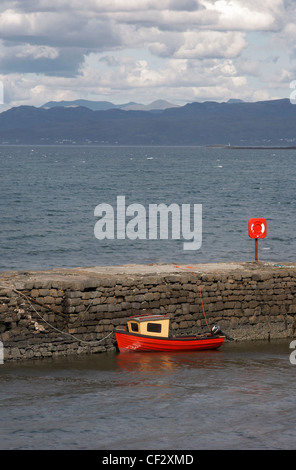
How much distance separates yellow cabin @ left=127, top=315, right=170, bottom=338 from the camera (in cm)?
2358

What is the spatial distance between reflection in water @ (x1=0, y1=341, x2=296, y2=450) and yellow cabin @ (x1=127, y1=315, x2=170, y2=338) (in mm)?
678

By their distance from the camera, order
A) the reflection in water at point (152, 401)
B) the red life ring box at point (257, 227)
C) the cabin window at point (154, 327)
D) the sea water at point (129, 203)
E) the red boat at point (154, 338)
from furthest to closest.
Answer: the sea water at point (129, 203)
the red life ring box at point (257, 227)
the cabin window at point (154, 327)
the red boat at point (154, 338)
the reflection in water at point (152, 401)

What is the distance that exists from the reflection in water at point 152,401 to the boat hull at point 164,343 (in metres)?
0.22

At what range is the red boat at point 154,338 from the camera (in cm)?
2355

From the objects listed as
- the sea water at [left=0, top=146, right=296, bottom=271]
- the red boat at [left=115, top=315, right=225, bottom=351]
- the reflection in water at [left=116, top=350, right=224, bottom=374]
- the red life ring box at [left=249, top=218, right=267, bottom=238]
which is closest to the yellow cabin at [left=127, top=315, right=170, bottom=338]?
the red boat at [left=115, top=315, right=225, bottom=351]

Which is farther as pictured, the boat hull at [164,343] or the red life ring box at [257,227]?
the red life ring box at [257,227]

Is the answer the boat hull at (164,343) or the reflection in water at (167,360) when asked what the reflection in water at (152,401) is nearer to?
the reflection in water at (167,360)

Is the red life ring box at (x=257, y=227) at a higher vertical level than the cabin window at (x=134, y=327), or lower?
higher

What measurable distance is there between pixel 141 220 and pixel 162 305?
4010cm

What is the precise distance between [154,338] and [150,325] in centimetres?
40

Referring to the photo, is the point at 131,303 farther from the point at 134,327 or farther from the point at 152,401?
the point at 152,401

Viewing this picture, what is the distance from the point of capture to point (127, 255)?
4372cm

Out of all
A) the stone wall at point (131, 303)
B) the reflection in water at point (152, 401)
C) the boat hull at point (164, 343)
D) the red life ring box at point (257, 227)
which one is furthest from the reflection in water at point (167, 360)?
the red life ring box at point (257, 227)
